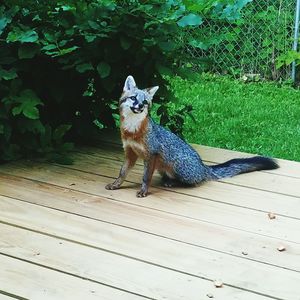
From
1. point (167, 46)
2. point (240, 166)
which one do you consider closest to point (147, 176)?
point (240, 166)

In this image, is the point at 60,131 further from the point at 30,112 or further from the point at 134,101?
the point at 134,101

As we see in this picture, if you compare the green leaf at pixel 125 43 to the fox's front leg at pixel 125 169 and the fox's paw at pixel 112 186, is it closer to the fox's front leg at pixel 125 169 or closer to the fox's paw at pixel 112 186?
the fox's front leg at pixel 125 169

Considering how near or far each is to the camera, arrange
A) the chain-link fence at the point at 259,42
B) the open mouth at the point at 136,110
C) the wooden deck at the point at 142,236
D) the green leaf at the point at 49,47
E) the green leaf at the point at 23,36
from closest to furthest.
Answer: the wooden deck at the point at 142,236 → the open mouth at the point at 136,110 → the green leaf at the point at 23,36 → the green leaf at the point at 49,47 → the chain-link fence at the point at 259,42

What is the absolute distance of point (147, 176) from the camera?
3.40m

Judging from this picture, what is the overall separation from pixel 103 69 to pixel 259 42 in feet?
13.9

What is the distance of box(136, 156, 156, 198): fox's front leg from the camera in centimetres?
337

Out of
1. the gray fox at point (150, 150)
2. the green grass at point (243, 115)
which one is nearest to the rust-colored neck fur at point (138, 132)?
the gray fox at point (150, 150)

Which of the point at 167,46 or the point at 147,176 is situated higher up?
the point at 167,46

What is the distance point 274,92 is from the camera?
6.79 m

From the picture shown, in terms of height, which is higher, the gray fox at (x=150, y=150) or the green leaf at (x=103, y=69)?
the green leaf at (x=103, y=69)

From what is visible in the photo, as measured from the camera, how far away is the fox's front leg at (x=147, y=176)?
3371mm

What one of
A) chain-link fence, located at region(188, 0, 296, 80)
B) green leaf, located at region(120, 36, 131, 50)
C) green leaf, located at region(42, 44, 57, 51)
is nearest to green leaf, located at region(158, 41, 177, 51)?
green leaf, located at region(120, 36, 131, 50)

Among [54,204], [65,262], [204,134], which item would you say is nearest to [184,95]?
[204,134]

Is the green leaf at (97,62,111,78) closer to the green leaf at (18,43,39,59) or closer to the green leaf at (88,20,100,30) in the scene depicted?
the green leaf at (88,20,100,30)
